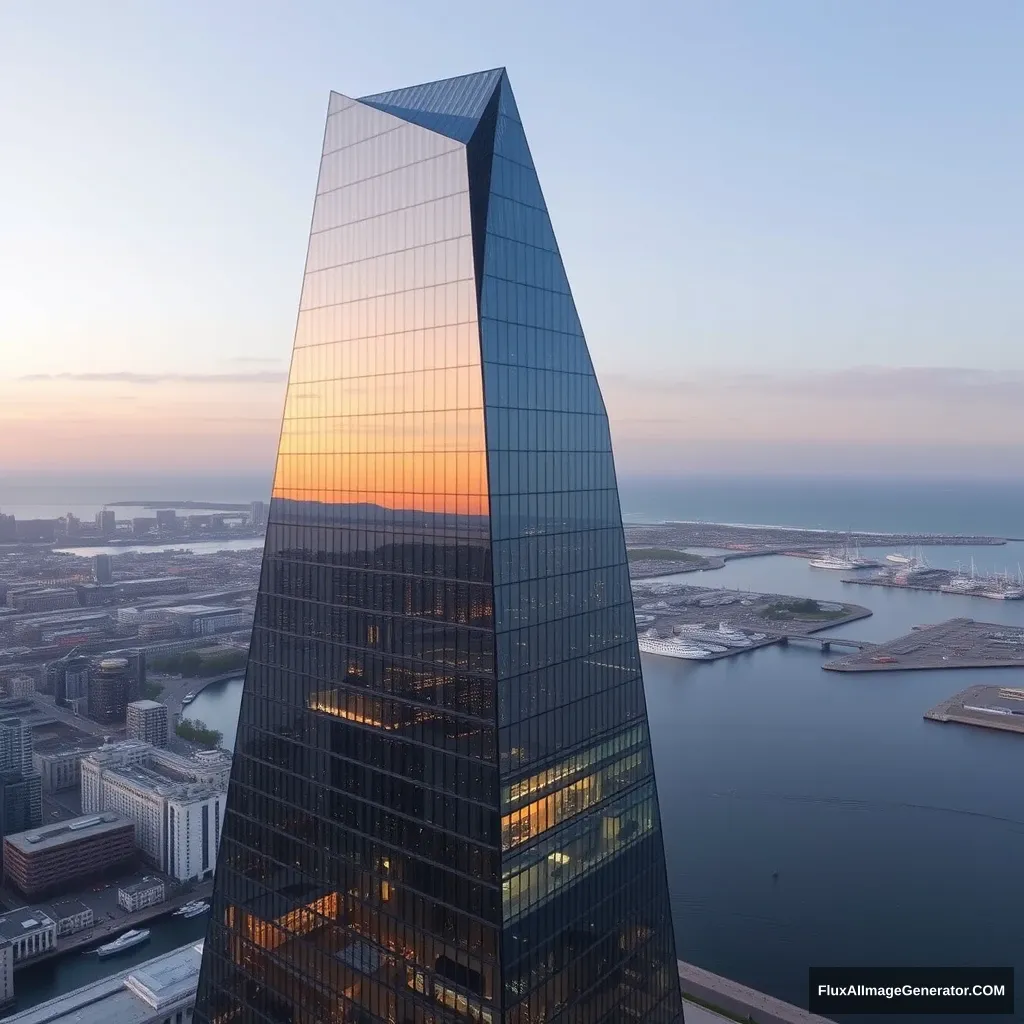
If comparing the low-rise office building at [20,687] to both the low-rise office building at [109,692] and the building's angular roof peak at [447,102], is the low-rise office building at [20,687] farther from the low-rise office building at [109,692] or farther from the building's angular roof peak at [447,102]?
the building's angular roof peak at [447,102]

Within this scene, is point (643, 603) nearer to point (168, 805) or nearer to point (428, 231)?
point (168, 805)

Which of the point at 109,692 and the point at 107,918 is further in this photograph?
the point at 109,692

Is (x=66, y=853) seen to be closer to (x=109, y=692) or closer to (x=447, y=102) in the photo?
(x=109, y=692)

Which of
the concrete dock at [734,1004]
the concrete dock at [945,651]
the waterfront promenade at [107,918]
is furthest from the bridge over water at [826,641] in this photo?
the waterfront promenade at [107,918]

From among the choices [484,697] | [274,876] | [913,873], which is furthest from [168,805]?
[484,697]

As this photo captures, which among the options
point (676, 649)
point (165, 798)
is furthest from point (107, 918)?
point (676, 649)

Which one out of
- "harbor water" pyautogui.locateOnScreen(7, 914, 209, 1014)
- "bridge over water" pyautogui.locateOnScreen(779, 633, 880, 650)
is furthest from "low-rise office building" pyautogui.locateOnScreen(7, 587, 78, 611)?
"bridge over water" pyautogui.locateOnScreen(779, 633, 880, 650)

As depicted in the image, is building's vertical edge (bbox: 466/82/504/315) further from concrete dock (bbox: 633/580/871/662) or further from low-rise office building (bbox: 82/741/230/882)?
concrete dock (bbox: 633/580/871/662)
